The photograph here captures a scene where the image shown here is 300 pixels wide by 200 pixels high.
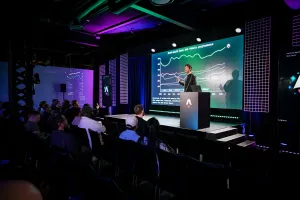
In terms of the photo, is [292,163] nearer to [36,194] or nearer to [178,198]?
[178,198]

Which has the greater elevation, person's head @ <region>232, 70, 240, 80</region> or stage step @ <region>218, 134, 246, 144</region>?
person's head @ <region>232, 70, 240, 80</region>

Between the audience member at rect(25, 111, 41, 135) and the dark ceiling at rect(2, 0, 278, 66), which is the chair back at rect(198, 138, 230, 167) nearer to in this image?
the dark ceiling at rect(2, 0, 278, 66)

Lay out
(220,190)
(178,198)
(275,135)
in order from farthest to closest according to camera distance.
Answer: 1. (275,135)
2. (178,198)
3. (220,190)

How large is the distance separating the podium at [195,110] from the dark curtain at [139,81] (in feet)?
14.4

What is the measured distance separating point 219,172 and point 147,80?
7393 mm

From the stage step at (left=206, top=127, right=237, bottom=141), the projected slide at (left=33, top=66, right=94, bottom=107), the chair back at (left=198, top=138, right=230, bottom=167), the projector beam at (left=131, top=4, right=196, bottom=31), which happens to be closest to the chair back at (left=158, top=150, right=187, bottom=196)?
the chair back at (left=198, top=138, right=230, bottom=167)

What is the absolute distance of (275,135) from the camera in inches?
164

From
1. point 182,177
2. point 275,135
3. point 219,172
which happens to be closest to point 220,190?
point 219,172

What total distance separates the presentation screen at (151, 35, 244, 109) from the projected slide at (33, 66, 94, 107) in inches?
205

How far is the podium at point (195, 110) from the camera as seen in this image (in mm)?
4344

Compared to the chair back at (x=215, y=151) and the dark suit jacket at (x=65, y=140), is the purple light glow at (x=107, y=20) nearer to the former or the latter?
the dark suit jacket at (x=65, y=140)

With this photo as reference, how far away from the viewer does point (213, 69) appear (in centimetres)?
625

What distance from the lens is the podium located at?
4.34 meters

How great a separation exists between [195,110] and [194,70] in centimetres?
276
